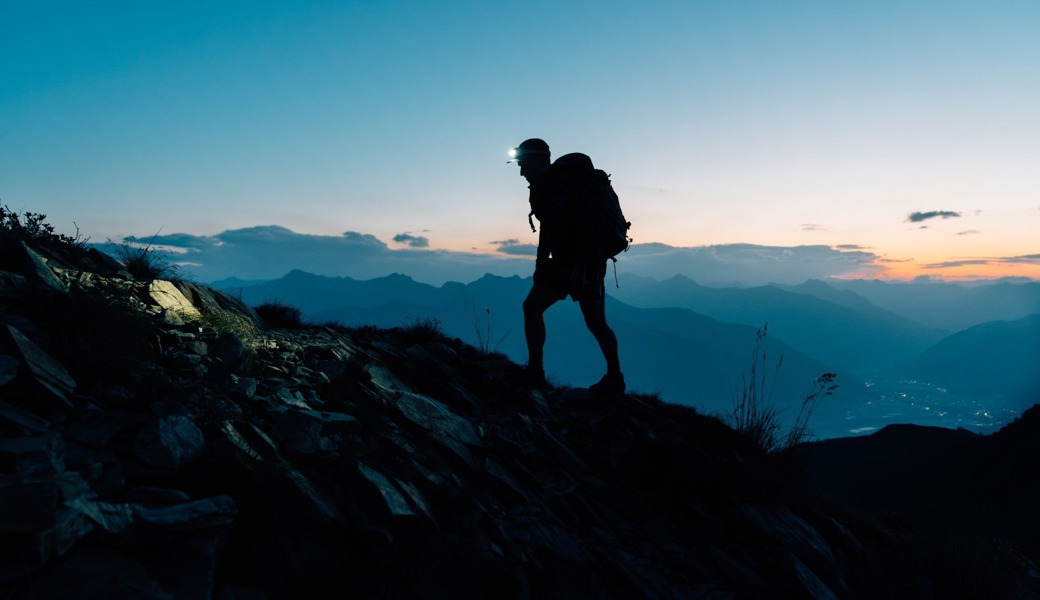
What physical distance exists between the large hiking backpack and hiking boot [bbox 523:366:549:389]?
2.17 metres

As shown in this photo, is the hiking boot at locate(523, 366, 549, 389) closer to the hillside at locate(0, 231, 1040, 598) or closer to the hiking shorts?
the hillside at locate(0, 231, 1040, 598)

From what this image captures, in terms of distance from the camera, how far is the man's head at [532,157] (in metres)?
7.67

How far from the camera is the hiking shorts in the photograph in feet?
23.8

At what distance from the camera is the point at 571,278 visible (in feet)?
A: 23.8

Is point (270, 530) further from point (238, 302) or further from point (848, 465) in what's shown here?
point (848, 465)

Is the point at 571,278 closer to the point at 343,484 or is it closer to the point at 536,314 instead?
the point at 536,314

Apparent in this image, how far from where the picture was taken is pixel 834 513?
21.6ft

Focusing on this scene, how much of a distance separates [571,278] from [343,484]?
4.31 metres

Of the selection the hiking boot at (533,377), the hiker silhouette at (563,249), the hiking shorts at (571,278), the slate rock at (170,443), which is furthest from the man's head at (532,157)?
the slate rock at (170,443)

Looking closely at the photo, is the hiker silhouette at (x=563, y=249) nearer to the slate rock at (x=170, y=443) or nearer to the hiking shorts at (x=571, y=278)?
the hiking shorts at (x=571, y=278)

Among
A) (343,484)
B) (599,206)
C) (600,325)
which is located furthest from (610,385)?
(343,484)

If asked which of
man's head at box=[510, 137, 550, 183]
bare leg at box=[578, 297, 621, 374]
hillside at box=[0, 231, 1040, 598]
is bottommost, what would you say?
hillside at box=[0, 231, 1040, 598]

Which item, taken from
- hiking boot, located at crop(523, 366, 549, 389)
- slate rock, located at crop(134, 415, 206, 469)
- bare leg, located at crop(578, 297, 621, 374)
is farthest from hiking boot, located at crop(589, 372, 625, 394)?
slate rock, located at crop(134, 415, 206, 469)

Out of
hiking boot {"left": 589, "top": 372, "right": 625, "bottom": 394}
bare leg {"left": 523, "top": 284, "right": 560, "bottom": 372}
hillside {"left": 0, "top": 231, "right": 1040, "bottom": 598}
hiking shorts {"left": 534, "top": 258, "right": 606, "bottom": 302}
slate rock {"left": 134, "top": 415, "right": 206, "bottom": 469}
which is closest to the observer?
hillside {"left": 0, "top": 231, "right": 1040, "bottom": 598}
